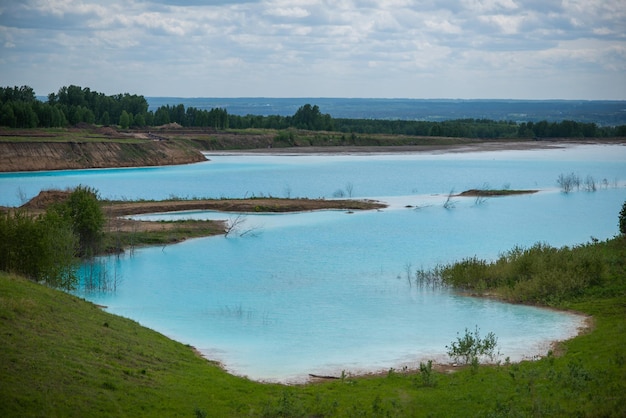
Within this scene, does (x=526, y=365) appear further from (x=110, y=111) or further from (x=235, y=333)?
(x=110, y=111)

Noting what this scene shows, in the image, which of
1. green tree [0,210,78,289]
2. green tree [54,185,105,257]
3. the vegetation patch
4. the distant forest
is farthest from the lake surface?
the distant forest

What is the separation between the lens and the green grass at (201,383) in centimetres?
1334

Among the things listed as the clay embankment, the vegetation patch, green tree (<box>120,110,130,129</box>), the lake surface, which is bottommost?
the lake surface

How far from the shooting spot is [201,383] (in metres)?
15.8

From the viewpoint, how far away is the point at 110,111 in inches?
4764

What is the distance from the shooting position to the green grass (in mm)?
13344

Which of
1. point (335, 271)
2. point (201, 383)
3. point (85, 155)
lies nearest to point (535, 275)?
point (335, 271)

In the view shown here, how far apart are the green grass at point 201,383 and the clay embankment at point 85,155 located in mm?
55034

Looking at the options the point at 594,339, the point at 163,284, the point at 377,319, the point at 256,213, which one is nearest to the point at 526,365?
the point at 594,339

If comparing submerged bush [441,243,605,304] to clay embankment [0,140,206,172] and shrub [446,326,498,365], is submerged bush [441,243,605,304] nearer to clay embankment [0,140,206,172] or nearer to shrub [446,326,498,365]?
shrub [446,326,498,365]

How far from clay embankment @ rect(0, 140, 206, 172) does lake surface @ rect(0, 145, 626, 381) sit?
370 centimetres

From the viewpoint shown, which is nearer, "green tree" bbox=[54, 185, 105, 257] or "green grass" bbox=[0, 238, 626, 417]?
"green grass" bbox=[0, 238, 626, 417]

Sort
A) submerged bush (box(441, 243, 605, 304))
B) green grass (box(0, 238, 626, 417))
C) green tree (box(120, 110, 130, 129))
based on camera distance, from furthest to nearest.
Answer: green tree (box(120, 110, 130, 129)) < submerged bush (box(441, 243, 605, 304)) < green grass (box(0, 238, 626, 417))

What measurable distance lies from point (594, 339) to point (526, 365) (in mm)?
2571
